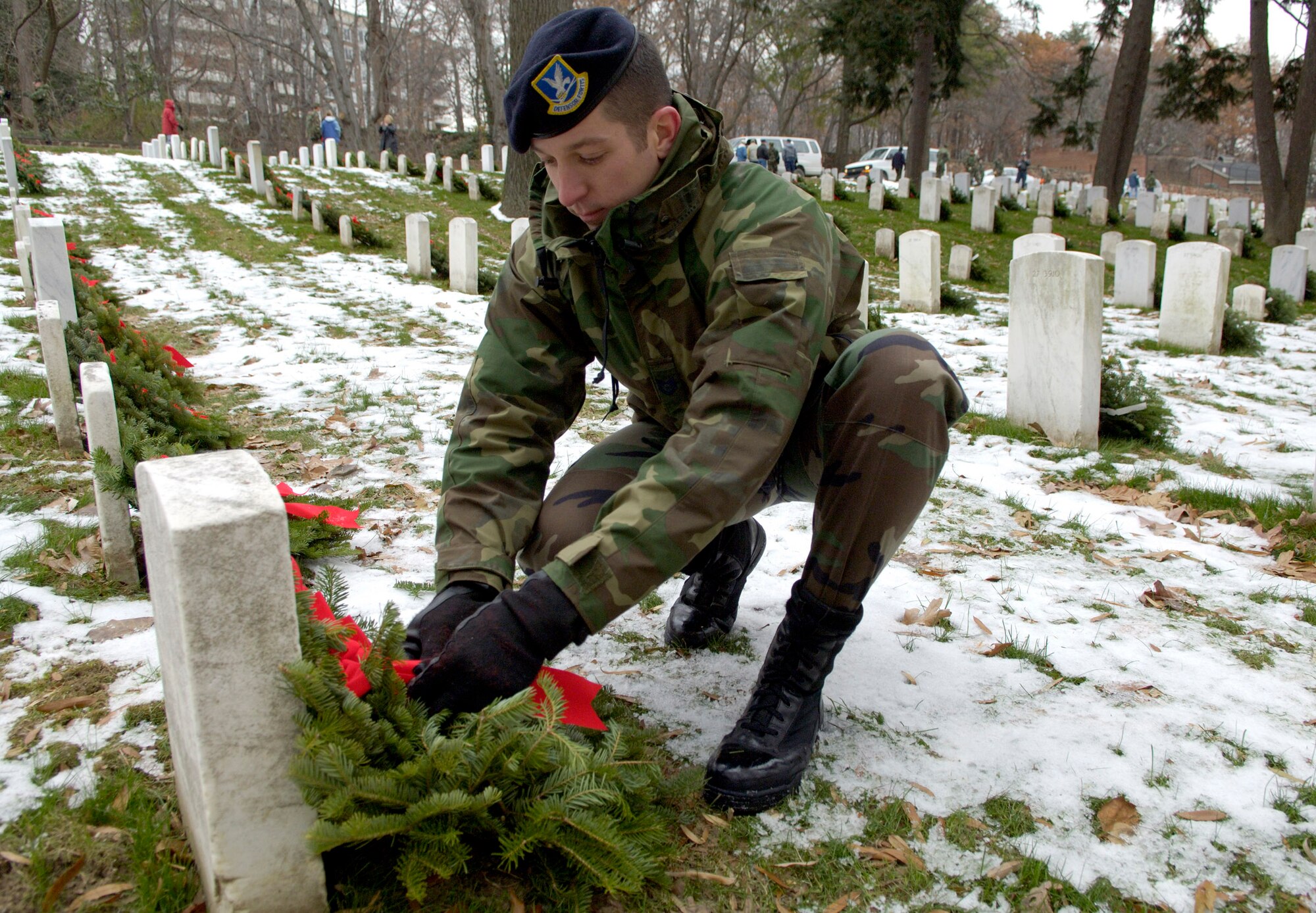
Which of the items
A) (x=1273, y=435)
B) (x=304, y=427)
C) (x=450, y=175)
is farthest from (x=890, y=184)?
(x=304, y=427)

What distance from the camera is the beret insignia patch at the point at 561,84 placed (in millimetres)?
1828

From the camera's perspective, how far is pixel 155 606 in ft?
5.11

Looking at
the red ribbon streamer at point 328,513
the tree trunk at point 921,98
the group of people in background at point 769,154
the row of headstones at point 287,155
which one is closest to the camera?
the red ribbon streamer at point 328,513

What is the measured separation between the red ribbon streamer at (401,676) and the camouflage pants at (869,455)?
319mm

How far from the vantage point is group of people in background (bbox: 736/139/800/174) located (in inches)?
950

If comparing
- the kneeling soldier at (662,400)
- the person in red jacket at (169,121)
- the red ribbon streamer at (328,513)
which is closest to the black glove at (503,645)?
the kneeling soldier at (662,400)

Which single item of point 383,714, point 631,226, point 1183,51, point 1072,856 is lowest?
point 1072,856

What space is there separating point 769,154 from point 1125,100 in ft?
28.0

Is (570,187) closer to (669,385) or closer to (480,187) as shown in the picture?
(669,385)

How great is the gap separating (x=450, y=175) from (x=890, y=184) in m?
11.1

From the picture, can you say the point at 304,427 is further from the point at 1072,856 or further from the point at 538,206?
the point at 1072,856

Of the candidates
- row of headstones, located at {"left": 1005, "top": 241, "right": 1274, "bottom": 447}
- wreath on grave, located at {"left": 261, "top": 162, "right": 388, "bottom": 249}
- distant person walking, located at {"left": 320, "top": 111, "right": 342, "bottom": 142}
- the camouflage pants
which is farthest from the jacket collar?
distant person walking, located at {"left": 320, "top": 111, "right": 342, "bottom": 142}

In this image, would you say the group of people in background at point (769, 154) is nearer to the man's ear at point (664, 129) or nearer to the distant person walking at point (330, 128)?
the distant person walking at point (330, 128)

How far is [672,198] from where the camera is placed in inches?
78.0
